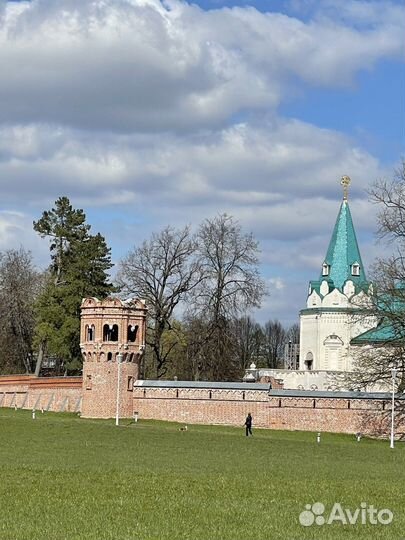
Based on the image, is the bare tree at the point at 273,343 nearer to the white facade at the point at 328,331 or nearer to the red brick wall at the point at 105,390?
the white facade at the point at 328,331

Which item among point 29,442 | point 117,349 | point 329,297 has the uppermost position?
point 329,297

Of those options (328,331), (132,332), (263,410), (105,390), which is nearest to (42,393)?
(105,390)

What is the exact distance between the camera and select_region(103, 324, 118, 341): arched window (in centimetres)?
4981

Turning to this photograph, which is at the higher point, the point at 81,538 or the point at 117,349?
the point at 117,349

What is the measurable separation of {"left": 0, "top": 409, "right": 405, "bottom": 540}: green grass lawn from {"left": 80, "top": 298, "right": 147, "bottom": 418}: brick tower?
1801 centimetres

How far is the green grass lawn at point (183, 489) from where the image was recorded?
43.7 ft

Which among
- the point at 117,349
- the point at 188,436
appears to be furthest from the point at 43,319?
the point at 188,436

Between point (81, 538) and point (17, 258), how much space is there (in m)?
64.0

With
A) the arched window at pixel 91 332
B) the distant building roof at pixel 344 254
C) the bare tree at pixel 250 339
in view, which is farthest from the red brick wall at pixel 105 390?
the bare tree at pixel 250 339

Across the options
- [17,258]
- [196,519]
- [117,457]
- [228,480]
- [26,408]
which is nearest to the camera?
[196,519]

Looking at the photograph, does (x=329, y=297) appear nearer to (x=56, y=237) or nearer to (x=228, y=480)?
(x=56, y=237)

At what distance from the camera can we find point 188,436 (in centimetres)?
3572

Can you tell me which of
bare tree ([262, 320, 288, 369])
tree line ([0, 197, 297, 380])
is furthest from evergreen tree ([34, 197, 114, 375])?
bare tree ([262, 320, 288, 369])

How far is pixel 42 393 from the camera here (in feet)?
178
